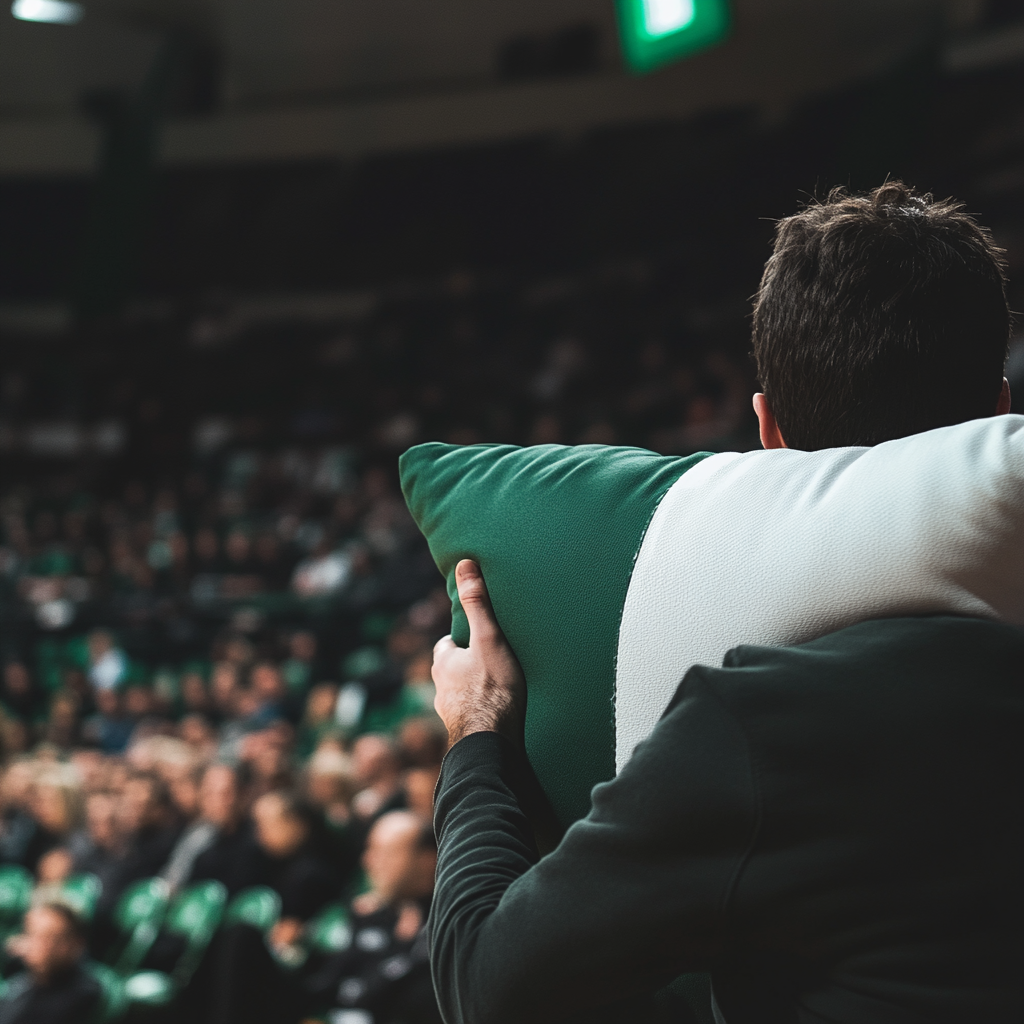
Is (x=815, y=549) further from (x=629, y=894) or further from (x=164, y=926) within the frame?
(x=164, y=926)

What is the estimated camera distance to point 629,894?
607mm

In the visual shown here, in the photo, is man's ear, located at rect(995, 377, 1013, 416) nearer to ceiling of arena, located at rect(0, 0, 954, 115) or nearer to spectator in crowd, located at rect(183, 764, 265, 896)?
spectator in crowd, located at rect(183, 764, 265, 896)

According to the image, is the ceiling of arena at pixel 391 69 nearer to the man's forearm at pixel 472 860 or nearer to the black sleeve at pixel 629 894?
the man's forearm at pixel 472 860

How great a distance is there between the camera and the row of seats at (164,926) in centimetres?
301

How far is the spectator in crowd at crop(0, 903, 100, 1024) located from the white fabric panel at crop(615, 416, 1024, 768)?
2803mm

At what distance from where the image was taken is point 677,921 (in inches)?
23.6

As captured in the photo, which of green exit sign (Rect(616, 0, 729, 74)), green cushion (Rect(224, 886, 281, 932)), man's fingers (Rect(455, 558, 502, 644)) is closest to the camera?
man's fingers (Rect(455, 558, 502, 644))

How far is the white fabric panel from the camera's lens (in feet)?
2.03

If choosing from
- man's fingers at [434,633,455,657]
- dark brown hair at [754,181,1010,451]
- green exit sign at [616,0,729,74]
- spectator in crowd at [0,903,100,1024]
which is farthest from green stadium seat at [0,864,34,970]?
green exit sign at [616,0,729,74]

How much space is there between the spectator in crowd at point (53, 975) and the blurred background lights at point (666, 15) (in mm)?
3977

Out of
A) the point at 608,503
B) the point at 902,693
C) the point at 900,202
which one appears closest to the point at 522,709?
the point at 608,503

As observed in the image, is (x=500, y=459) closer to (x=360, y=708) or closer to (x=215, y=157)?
(x=360, y=708)

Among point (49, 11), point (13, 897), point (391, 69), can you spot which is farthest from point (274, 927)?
point (391, 69)

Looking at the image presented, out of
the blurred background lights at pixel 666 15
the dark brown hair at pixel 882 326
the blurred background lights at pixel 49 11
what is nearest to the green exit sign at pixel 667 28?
the blurred background lights at pixel 666 15
